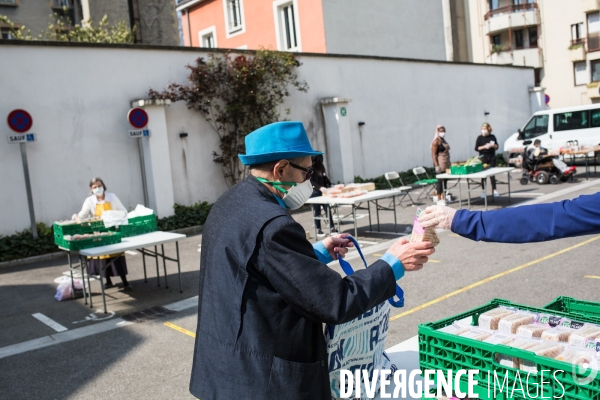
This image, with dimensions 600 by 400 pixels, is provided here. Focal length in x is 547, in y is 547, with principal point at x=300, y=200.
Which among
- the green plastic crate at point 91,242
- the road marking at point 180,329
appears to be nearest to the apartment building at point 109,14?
the green plastic crate at point 91,242

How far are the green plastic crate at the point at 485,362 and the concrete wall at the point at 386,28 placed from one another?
2518 centimetres

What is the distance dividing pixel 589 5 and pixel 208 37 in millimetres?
26074

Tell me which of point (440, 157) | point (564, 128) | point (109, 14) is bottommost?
Result: point (440, 157)

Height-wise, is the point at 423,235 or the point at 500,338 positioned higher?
the point at 423,235

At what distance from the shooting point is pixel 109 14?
114 ft

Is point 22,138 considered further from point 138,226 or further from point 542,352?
point 542,352

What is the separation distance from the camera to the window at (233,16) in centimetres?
3256

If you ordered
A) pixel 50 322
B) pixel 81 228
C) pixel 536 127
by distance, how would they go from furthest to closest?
pixel 536 127 → pixel 81 228 → pixel 50 322

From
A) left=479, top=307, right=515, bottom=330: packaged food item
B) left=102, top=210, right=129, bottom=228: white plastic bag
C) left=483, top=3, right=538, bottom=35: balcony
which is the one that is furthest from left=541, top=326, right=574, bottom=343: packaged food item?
left=483, top=3, right=538, bottom=35: balcony

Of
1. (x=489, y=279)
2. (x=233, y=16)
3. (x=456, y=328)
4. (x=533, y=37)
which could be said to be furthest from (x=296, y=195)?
(x=533, y=37)

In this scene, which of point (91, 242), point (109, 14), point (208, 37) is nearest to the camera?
point (91, 242)

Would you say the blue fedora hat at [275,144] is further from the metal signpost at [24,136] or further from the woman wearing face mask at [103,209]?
the metal signpost at [24,136]

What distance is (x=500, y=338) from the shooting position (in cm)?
241

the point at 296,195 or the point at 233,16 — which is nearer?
the point at 296,195
